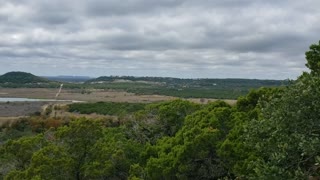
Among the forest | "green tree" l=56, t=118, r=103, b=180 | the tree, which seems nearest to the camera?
the forest

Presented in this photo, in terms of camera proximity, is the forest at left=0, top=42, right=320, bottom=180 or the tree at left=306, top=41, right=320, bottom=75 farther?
the tree at left=306, top=41, right=320, bottom=75

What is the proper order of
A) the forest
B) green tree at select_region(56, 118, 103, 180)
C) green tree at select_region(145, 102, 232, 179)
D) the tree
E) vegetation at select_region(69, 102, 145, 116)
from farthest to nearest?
vegetation at select_region(69, 102, 145, 116) → green tree at select_region(145, 102, 232, 179) → green tree at select_region(56, 118, 103, 180) → the tree → the forest

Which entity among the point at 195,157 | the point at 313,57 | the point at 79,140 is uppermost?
the point at 313,57

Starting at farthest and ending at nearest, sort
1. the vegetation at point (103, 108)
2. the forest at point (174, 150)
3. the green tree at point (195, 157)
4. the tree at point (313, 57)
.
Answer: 1. the vegetation at point (103, 108)
2. the green tree at point (195, 157)
3. the tree at point (313, 57)
4. the forest at point (174, 150)

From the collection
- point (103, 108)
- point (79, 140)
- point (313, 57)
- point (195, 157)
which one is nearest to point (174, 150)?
point (195, 157)

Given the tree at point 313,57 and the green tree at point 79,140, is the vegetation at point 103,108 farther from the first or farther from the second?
the tree at point 313,57

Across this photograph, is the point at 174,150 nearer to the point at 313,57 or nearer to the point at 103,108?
the point at 313,57

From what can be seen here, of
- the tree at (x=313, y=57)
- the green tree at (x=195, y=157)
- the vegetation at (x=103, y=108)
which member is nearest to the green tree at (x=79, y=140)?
the green tree at (x=195, y=157)

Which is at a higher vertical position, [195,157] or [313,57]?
[313,57]

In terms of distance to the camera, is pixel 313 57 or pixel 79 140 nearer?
pixel 313 57

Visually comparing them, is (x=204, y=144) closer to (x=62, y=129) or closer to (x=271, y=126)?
(x=62, y=129)

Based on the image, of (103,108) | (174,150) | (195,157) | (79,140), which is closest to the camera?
(79,140)

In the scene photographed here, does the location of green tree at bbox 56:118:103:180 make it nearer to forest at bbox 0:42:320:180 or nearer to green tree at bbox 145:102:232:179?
forest at bbox 0:42:320:180

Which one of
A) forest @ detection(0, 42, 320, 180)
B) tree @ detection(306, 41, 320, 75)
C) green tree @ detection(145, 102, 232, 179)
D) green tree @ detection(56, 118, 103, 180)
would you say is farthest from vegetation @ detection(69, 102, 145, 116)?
tree @ detection(306, 41, 320, 75)
